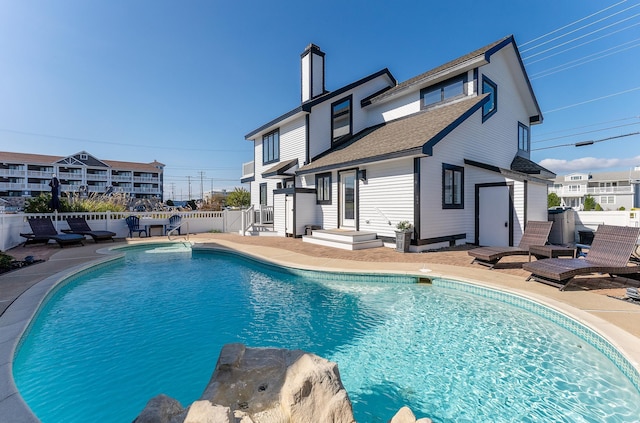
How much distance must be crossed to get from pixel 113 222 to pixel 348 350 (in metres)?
15.6

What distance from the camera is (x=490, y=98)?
12.6 meters

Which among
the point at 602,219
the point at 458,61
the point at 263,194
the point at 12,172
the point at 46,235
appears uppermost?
the point at 12,172

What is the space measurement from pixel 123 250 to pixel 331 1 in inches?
584

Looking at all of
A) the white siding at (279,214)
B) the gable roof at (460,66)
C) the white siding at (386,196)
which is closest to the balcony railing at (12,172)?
the white siding at (279,214)

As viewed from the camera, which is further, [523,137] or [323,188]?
[523,137]

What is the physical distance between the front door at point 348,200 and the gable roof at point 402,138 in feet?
2.92

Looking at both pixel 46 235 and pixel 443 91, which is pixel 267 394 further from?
pixel 46 235

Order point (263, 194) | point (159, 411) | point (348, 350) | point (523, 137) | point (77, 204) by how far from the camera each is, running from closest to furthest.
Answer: point (159, 411) → point (348, 350) → point (77, 204) → point (523, 137) → point (263, 194)

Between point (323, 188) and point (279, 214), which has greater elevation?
point (323, 188)

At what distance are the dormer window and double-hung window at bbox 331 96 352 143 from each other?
4056 millimetres

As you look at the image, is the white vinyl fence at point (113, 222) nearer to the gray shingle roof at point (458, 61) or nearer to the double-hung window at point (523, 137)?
the gray shingle roof at point (458, 61)

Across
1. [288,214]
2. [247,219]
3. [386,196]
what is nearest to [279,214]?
[288,214]

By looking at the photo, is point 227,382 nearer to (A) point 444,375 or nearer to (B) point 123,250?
(A) point 444,375

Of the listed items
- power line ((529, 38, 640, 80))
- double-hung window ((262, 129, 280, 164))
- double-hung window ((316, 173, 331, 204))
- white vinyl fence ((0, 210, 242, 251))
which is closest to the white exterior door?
double-hung window ((316, 173, 331, 204))
